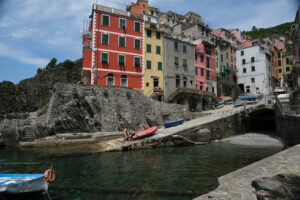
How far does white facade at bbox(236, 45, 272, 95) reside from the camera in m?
45.0

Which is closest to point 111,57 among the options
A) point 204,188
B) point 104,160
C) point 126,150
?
point 126,150

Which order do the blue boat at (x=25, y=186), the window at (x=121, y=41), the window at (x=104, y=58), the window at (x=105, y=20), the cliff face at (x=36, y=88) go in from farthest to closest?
the cliff face at (x=36, y=88), the window at (x=121, y=41), the window at (x=105, y=20), the window at (x=104, y=58), the blue boat at (x=25, y=186)

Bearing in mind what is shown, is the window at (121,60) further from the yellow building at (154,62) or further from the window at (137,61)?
the yellow building at (154,62)

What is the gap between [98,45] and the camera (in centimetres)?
2619

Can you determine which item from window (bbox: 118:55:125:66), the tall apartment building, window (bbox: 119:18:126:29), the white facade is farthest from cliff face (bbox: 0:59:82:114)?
the white facade

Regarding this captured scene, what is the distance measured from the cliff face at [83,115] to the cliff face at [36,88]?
1269cm

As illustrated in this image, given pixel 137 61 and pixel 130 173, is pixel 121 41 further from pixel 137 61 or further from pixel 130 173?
pixel 130 173

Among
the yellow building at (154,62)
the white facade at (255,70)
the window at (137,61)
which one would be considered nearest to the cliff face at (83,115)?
the yellow building at (154,62)

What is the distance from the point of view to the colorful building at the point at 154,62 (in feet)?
99.7

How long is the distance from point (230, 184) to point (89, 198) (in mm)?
5525

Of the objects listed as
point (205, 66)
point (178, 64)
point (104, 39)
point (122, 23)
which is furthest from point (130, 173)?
point (205, 66)

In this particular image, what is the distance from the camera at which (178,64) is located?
1348 inches

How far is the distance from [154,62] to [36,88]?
25613 millimetres

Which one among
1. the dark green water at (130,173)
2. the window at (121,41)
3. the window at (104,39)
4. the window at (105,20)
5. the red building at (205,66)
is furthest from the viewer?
the red building at (205,66)
